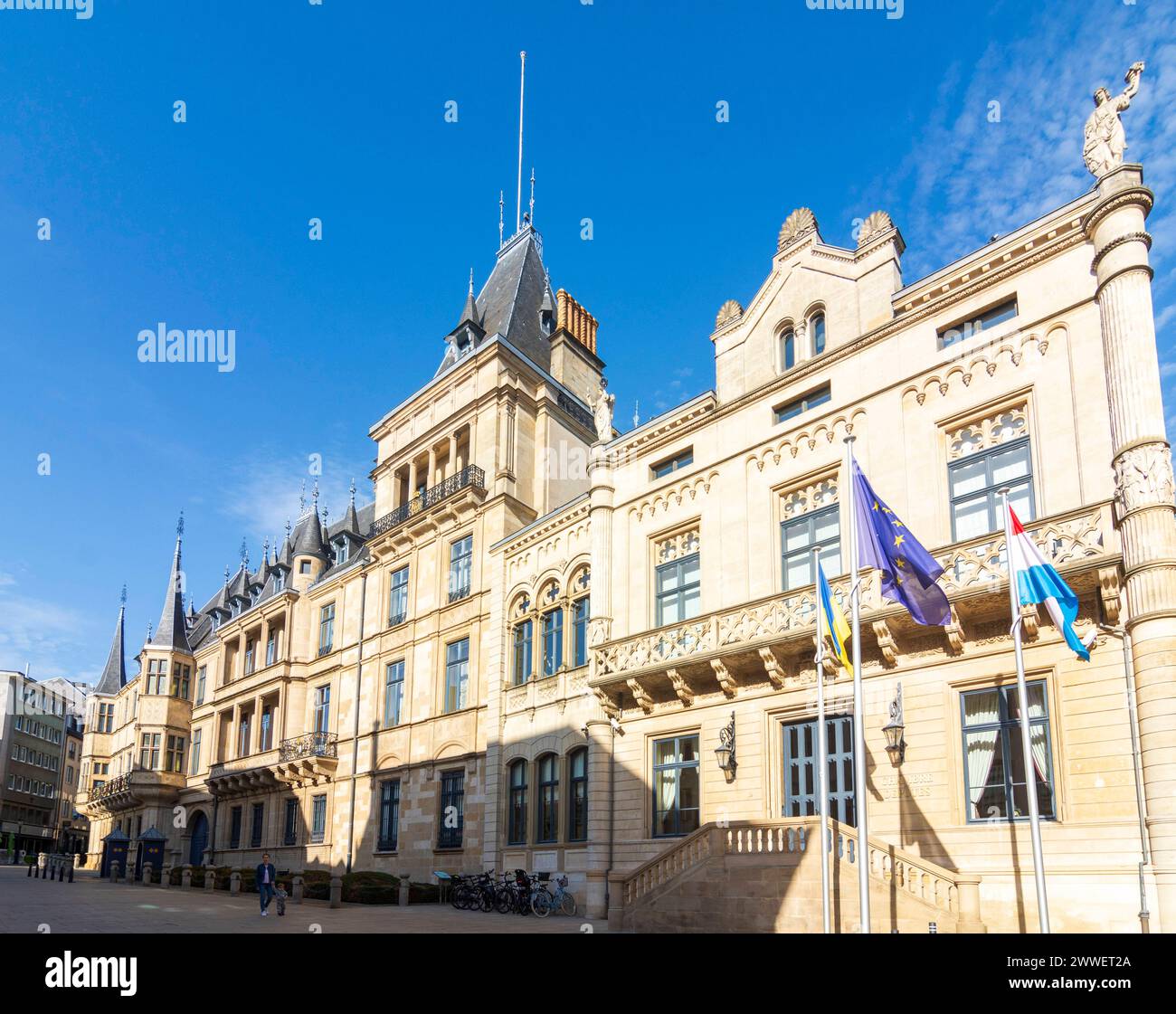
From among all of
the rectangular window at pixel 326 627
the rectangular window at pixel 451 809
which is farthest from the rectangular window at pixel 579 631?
the rectangular window at pixel 326 627

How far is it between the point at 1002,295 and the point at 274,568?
40260 mm

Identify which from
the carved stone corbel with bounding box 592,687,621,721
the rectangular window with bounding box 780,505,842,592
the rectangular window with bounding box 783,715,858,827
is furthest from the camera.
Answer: the carved stone corbel with bounding box 592,687,621,721

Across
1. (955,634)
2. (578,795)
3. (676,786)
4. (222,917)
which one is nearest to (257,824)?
(222,917)

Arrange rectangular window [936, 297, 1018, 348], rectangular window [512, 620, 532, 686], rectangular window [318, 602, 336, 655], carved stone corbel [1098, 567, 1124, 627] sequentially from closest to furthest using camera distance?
carved stone corbel [1098, 567, 1124, 627]
rectangular window [936, 297, 1018, 348]
rectangular window [512, 620, 532, 686]
rectangular window [318, 602, 336, 655]

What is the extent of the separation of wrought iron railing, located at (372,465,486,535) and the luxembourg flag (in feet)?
72.5

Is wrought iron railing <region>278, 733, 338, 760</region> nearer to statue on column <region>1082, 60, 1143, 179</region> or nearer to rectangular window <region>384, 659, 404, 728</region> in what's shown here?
rectangular window <region>384, 659, 404, 728</region>

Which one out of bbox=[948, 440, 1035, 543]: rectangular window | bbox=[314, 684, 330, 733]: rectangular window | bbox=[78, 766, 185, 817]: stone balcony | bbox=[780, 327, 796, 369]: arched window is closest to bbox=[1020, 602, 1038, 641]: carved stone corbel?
bbox=[948, 440, 1035, 543]: rectangular window

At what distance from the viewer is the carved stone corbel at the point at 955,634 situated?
17984mm

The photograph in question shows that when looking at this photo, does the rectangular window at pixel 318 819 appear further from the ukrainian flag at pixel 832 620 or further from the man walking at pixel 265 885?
the ukrainian flag at pixel 832 620

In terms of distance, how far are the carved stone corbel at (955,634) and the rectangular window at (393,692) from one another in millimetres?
23226

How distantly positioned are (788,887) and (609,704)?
9439mm

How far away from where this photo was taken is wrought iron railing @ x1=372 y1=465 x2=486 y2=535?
114ft
